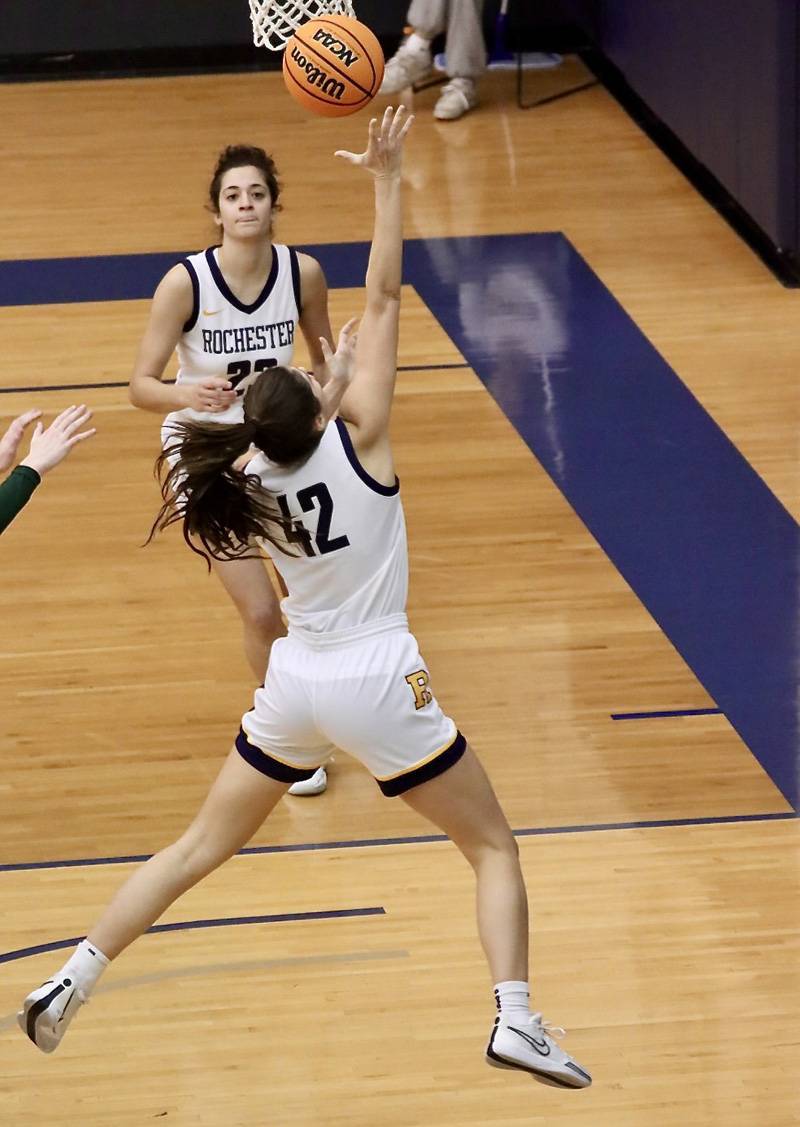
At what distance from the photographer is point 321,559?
374 cm

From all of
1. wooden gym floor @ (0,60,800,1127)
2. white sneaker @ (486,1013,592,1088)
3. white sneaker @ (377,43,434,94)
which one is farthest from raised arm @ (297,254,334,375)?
white sneaker @ (377,43,434,94)

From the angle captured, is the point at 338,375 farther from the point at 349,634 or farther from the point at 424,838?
the point at 424,838

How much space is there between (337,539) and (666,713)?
218 centimetres

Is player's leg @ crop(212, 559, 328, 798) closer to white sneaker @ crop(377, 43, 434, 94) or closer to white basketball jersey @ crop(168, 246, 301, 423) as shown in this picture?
white basketball jersey @ crop(168, 246, 301, 423)

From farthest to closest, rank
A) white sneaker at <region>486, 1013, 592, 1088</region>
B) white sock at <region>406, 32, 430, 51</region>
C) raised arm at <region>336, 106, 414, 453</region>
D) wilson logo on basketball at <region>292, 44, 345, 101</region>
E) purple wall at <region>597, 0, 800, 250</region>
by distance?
white sock at <region>406, 32, 430, 51</region> < purple wall at <region>597, 0, 800, 250</region> < wilson logo on basketball at <region>292, 44, 345, 101</region> < raised arm at <region>336, 106, 414, 453</region> < white sneaker at <region>486, 1013, 592, 1088</region>

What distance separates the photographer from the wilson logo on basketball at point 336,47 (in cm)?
532

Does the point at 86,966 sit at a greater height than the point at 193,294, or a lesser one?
lesser

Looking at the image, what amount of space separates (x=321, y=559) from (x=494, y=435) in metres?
3.96

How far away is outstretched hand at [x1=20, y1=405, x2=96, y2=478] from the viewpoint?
3.88 m

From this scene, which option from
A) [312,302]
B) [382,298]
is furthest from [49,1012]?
[312,302]

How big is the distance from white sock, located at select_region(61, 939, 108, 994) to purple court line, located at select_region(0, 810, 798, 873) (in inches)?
44.3

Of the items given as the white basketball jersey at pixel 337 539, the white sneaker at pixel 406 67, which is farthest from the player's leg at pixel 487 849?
the white sneaker at pixel 406 67

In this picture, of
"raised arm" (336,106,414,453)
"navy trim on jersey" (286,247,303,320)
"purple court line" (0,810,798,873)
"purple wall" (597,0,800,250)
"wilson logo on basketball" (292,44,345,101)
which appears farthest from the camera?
"purple wall" (597,0,800,250)

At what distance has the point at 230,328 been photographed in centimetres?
515
